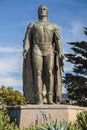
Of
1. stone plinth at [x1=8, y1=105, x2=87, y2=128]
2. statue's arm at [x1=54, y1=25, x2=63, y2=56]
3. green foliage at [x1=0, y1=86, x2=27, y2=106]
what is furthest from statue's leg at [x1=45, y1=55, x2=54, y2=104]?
green foliage at [x1=0, y1=86, x2=27, y2=106]

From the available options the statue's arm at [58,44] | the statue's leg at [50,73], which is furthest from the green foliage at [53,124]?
the statue's arm at [58,44]

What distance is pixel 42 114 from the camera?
40.5ft

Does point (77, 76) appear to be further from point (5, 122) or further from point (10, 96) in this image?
point (5, 122)

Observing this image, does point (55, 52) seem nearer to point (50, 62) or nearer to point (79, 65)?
point (50, 62)

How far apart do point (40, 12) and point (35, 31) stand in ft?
2.17

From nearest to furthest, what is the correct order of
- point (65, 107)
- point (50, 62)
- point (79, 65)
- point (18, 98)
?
point (65, 107) < point (50, 62) < point (18, 98) < point (79, 65)

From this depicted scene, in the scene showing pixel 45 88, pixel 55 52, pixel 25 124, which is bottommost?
pixel 25 124

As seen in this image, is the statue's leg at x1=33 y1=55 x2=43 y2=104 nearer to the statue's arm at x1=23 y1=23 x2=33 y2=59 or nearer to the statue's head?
the statue's arm at x1=23 y1=23 x2=33 y2=59

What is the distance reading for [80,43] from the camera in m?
40.3

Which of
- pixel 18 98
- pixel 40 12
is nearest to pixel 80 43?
pixel 18 98

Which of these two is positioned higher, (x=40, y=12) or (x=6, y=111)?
(x=40, y=12)

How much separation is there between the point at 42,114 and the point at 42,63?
171cm

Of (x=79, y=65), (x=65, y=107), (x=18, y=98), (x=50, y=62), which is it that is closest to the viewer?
(x=65, y=107)

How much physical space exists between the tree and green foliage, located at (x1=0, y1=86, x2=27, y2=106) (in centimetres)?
429
